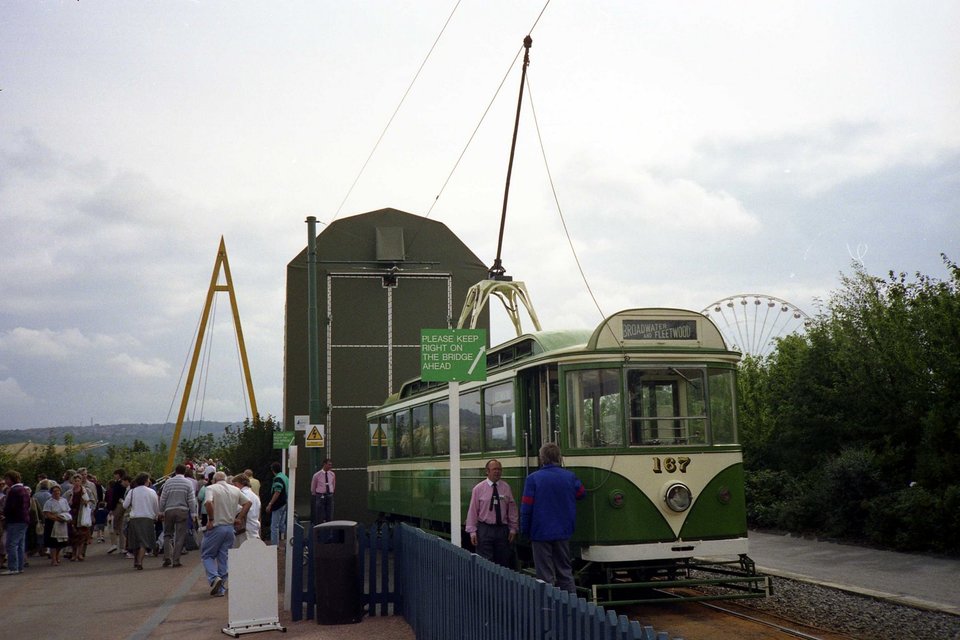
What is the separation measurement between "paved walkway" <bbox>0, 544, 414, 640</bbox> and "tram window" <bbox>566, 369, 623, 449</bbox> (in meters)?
2.92

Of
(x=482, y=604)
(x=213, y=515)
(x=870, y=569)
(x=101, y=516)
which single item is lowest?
(x=870, y=569)

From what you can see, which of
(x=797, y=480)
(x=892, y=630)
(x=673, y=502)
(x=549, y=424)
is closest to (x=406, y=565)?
(x=549, y=424)

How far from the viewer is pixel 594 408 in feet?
37.6

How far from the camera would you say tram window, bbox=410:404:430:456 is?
17.4 metres

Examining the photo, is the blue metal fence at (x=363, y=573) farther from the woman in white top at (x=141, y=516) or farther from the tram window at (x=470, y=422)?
the woman in white top at (x=141, y=516)

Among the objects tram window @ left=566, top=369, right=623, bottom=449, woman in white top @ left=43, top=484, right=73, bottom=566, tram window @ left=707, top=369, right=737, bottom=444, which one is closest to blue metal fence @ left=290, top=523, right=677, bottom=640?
tram window @ left=566, top=369, right=623, bottom=449

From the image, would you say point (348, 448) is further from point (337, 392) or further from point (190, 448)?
point (190, 448)

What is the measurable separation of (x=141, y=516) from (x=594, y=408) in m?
11.6

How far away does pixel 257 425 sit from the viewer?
3141 centimetres

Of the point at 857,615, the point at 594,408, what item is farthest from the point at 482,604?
the point at 857,615

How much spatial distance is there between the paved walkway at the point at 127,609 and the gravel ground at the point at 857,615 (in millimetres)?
4314

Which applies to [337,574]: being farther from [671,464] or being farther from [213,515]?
[671,464]

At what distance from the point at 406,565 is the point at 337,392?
20638 mm

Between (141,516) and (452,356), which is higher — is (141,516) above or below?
below
